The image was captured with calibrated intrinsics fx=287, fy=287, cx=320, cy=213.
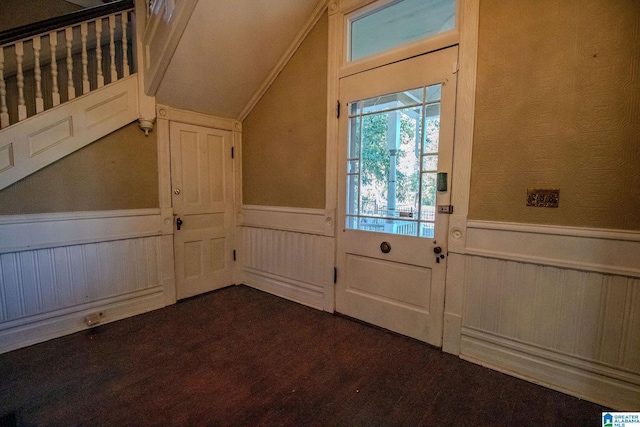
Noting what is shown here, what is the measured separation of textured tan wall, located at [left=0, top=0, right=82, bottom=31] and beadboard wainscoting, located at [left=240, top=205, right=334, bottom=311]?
8.52ft

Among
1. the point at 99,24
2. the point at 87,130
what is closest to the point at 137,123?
the point at 87,130

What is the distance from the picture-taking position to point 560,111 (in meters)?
1.67

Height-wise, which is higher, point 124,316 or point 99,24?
point 99,24

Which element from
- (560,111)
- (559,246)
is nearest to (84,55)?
(560,111)

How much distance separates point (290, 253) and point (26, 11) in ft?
10.8

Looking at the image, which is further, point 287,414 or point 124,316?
point 124,316

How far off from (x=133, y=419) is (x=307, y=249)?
182 cm

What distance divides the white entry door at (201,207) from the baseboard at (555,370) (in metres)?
2.65

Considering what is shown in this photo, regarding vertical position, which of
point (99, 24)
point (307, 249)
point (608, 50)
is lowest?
point (307, 249)

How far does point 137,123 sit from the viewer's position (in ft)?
8.81

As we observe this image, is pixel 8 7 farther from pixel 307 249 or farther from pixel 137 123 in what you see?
pixel 307 249

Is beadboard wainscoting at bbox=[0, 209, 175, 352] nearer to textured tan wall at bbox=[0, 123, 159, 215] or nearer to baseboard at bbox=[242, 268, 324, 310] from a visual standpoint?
textured tan wall at bbox=[0, 123, 159, 215]

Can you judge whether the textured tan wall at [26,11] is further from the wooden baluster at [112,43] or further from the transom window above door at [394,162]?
the transom window above door at [394,162]

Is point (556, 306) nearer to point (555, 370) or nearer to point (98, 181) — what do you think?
point (555, 370)
